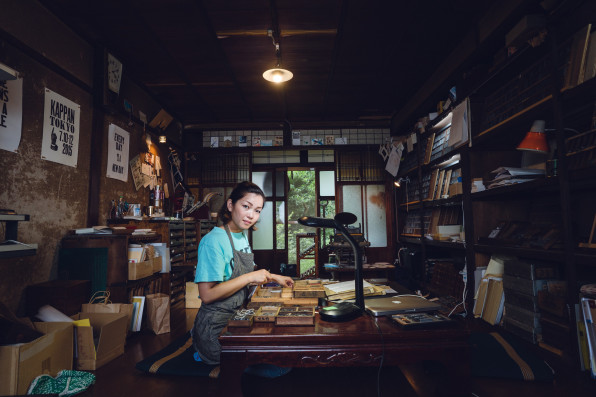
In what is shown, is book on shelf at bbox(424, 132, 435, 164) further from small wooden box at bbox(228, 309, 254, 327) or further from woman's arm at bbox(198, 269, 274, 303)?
small wooden box at bbox(228, 309, 254, 327)

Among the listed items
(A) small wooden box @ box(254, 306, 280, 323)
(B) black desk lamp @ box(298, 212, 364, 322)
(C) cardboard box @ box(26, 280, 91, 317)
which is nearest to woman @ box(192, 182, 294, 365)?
(A) small wooden box @ box(254, 306, 280, 323)

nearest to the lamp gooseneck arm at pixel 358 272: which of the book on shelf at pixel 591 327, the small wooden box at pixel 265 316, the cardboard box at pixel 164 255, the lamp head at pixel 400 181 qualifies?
the small wooden box at pixel 265 316

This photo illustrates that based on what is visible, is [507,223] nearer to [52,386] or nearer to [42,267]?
[52,386]

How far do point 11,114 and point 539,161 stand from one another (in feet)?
15.2

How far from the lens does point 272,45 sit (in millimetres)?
3697

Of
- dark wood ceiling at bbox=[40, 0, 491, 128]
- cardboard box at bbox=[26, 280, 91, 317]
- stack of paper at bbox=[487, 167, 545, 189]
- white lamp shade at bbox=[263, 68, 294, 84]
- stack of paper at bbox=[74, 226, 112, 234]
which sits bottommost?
cardboard box at bbox=[26, 280, 91, 317]

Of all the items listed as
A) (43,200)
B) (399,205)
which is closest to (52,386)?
(43,200)

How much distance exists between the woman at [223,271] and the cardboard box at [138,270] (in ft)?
5.29

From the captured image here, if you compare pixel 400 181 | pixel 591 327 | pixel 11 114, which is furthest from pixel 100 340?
pixel 400 181

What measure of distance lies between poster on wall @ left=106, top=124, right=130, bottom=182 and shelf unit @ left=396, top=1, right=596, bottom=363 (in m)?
4.10

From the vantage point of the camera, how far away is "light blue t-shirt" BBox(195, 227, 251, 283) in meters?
1.62

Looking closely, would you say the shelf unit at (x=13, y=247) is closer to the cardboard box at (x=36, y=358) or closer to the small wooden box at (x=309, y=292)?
the cardboard box at (x=36, y=358)

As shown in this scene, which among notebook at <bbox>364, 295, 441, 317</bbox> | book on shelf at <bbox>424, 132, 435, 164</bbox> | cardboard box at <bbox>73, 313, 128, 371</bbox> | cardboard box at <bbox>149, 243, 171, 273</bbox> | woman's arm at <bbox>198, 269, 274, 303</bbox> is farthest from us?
book on shelf at <bbox>424, 132, 435, 164</bbox>

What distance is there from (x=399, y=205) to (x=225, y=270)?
4.66 metres
